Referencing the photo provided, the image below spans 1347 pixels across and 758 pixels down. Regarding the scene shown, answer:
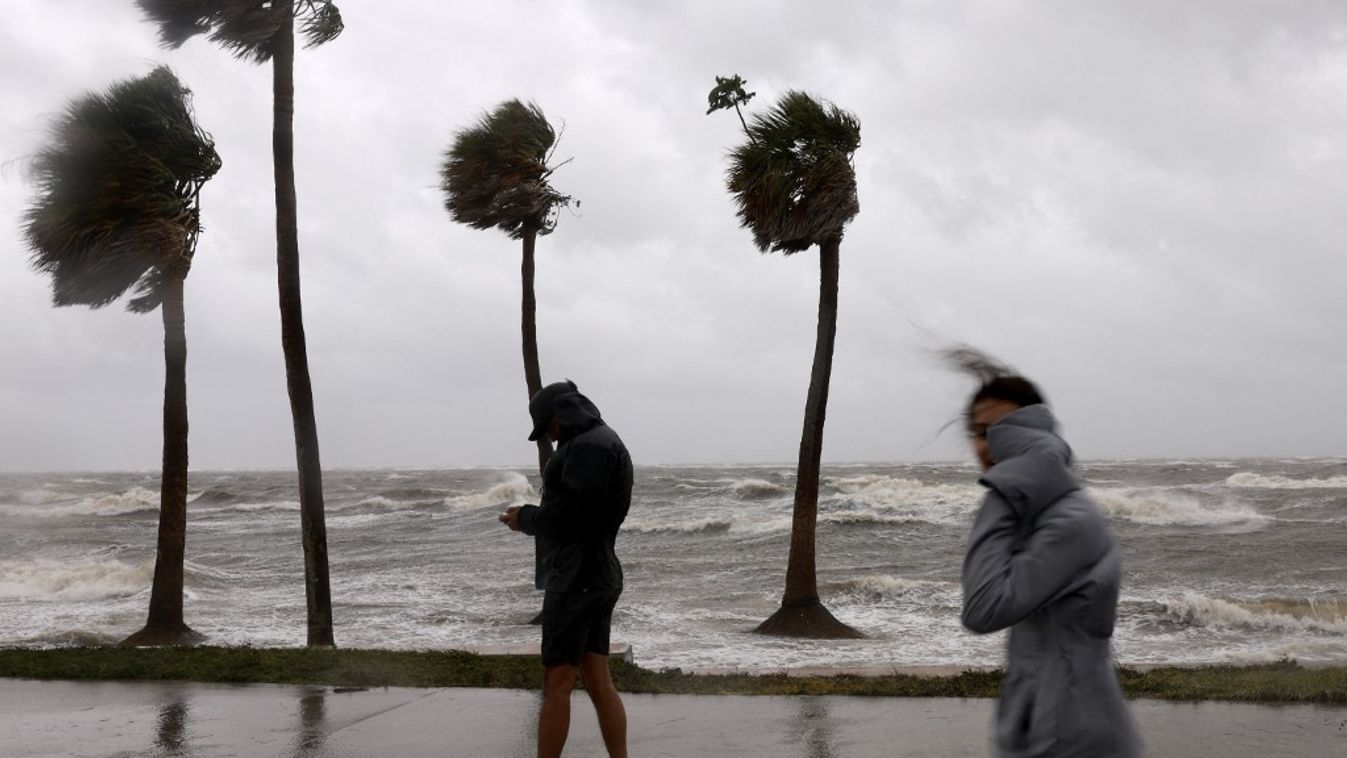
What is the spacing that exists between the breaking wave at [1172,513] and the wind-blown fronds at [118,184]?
105ft

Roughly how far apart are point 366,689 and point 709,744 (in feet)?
10.4

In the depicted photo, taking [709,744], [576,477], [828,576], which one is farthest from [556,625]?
[828,576]

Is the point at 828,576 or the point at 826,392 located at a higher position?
the point at 826,392

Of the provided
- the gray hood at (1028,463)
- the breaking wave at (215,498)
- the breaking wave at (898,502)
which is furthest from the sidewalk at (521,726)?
the breaking wave at (215,498)

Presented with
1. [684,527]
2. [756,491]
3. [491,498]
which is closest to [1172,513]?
[684,527]

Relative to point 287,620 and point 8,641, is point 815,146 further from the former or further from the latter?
point 8,641

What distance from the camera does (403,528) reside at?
4322 cm

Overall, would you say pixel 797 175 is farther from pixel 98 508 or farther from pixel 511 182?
→ pixel 98 508

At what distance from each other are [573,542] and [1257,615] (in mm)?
16558

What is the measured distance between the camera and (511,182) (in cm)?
1731

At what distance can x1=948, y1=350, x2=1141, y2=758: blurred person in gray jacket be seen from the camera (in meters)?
2.66

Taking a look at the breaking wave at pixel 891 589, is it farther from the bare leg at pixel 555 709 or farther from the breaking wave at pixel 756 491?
the breaking wave at pixel 756 491

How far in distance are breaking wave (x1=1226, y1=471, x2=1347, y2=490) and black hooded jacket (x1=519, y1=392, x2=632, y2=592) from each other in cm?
5506

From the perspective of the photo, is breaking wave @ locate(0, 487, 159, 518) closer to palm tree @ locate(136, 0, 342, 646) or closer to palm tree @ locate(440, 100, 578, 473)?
palm tree @ locate(440, 100, 578, 473)
